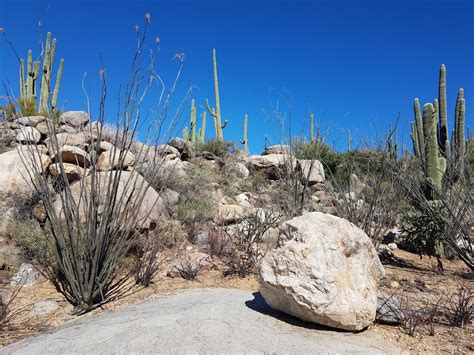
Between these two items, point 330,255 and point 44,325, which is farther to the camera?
point 44,325

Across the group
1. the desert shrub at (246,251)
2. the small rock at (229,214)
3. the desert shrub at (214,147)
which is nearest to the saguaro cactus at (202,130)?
the desert shrub at (214,147)

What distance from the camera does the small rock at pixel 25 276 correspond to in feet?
15.8

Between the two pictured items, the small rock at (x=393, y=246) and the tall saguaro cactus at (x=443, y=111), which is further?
the tall saguaro cactus at (x=443, y=111)

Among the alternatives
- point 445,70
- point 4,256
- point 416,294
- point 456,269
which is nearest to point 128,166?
point 4,256

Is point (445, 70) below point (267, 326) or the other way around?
the other way around

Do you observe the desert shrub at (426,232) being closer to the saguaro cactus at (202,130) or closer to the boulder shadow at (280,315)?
the boulder shadow at (280,315)

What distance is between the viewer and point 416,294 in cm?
464

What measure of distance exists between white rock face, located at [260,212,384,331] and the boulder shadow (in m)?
0.07

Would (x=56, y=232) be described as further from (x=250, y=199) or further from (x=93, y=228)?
(x=250, y=199)

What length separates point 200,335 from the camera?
9.16 feet

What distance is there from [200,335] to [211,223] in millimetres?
4883

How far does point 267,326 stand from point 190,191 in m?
6.16

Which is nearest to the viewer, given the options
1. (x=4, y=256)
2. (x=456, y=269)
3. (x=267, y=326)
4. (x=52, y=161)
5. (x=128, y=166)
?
(x=267, y=326)

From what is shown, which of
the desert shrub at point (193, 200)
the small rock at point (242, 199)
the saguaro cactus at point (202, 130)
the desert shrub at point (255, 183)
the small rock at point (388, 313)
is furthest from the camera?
the saguaro cactus at point (202, 130)
